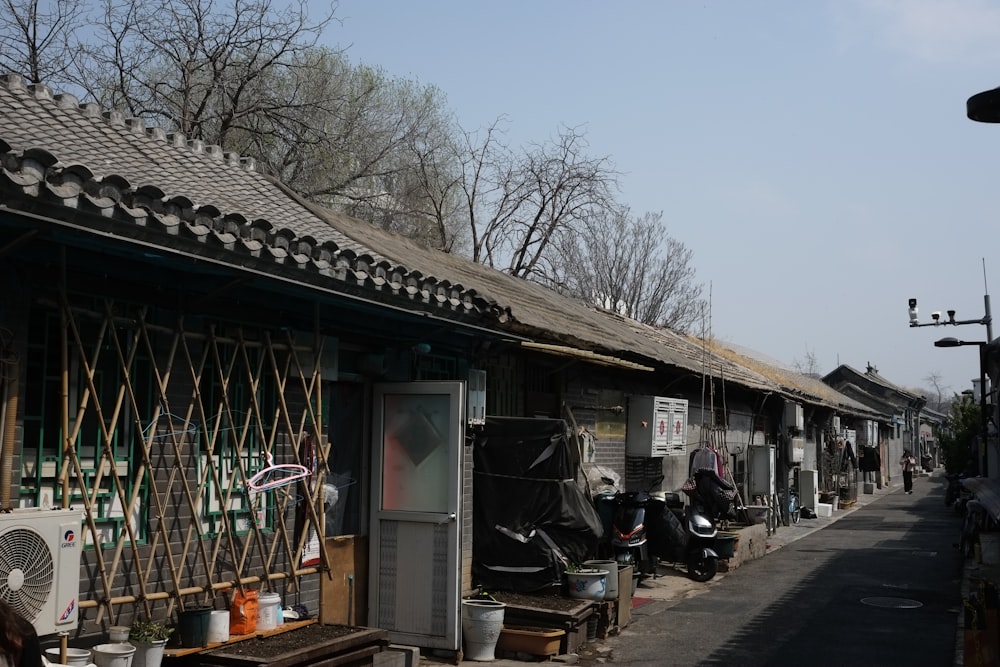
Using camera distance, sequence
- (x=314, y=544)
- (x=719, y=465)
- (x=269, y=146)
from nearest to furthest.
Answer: (x=314, y=544)
(x=719, y=465)
(x=269, y=146)

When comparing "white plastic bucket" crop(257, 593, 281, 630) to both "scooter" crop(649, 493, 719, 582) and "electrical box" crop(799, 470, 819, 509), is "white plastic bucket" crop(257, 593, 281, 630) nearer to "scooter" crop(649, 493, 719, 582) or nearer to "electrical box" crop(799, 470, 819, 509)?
"scooter" crop(649, 493, 719, 582)

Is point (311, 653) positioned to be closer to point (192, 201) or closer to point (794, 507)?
point (192, 201)

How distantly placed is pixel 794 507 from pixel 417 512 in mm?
18493

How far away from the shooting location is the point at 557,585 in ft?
32.5

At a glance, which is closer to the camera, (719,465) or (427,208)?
(719,465)

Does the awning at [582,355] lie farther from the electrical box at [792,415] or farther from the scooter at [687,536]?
the electrical box at [792,415]

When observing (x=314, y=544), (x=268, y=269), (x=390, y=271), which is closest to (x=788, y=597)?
(x=314, y=544)

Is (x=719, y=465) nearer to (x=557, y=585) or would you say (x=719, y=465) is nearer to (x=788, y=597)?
(x=788, y=597)

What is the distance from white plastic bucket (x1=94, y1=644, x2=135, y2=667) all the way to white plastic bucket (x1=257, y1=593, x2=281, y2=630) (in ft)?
4.20

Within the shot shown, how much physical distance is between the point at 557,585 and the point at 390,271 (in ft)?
13.8

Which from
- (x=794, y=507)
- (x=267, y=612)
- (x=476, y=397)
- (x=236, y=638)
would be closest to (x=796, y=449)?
(x=794, y=507)

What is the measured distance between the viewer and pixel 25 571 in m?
4.83

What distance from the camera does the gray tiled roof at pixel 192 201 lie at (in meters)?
4.75

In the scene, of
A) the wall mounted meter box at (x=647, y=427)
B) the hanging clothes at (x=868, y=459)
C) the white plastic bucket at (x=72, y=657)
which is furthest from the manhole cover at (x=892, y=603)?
the hanging clothes at (x=868, y=459)
